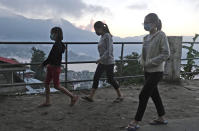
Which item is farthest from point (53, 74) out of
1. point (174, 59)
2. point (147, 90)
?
point (174, 59)

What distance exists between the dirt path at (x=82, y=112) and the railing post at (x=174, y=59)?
139cm

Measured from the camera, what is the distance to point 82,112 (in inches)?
183

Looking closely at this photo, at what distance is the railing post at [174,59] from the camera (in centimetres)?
772

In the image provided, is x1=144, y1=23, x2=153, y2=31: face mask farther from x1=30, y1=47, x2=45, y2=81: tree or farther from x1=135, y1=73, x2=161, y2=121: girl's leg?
x1=30, y1=47, x2=45, y2=81: tree

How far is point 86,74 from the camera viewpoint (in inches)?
263

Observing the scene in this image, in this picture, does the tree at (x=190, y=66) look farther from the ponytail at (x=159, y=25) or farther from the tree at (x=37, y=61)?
the ponytail at (x=159, y=25)

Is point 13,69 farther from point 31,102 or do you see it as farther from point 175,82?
point 175,82

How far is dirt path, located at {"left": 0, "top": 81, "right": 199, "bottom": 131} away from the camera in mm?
3898

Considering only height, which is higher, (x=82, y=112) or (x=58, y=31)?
(x=58, y=31)

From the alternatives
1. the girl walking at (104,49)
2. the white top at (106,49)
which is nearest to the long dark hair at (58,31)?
the girl walking at (104,49)

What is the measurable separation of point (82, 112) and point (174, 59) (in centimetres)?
413

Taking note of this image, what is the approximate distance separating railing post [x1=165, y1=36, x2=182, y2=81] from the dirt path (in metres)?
1.39

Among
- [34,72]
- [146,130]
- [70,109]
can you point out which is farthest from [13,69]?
[146,130]

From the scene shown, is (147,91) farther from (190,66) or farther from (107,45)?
(190,66)
